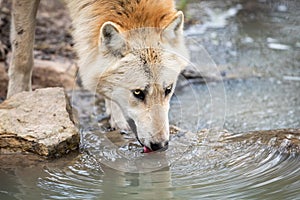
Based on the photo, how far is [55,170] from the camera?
4250 mm

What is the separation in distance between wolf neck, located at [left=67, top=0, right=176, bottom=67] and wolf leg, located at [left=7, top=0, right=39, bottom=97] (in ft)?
2.94

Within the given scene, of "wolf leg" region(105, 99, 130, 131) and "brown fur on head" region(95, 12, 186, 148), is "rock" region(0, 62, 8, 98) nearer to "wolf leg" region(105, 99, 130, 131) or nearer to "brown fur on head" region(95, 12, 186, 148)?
"wolf leg" region(105, 99, 130, 131)

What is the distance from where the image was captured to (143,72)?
434cm

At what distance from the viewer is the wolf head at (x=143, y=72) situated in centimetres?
427

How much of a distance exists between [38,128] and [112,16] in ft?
3.56

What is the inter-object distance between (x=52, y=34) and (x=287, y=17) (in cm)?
393

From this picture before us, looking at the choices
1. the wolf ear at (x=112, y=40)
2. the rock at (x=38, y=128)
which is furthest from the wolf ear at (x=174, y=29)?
the rock at (x=38, y=128)

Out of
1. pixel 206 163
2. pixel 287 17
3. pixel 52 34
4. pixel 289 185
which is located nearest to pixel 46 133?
pixel 206 163

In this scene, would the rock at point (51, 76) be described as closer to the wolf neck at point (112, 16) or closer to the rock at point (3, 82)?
the rock at point (3, 82)

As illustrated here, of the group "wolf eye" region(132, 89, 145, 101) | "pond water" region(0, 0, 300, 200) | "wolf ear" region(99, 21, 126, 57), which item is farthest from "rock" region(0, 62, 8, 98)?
"wolf eye" region(132, 89, 145, 101)

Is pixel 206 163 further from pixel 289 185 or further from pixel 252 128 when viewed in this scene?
pixel 252 128

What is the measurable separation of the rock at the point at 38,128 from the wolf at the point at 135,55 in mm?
379

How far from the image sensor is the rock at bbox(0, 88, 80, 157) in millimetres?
4504

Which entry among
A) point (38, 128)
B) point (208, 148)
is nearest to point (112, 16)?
point (38, 128)
